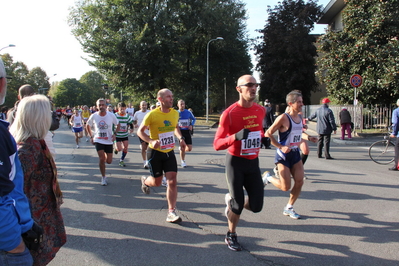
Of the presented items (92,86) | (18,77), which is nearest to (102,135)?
(18,77)

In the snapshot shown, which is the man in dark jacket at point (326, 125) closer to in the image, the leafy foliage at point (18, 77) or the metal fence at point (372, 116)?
the metal fence at point (372, 116)

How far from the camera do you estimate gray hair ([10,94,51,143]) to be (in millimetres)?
2186

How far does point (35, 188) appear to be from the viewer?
2246 mm

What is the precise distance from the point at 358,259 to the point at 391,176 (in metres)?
5.13

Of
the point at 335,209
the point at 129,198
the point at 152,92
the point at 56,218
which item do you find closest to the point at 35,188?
the point at 56,218

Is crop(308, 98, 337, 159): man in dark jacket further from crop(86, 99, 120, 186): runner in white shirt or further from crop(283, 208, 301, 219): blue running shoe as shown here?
crop(86, 99, 120, 186): runner in white shirt

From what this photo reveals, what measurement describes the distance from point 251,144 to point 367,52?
1743 cm

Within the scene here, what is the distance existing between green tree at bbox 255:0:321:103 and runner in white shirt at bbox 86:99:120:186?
3048 cm

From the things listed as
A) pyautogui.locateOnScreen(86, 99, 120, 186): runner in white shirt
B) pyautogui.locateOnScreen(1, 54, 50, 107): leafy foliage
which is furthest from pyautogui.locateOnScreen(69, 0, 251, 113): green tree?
pyautogui.locateOnScreen(86, 99, 120, 186): runner in white shirt

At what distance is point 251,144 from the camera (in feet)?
12.0

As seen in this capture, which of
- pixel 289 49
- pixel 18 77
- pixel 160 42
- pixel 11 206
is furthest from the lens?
pixel 18 77

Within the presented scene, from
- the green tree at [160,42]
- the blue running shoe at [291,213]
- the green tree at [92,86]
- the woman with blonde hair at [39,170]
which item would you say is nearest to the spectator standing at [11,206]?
the woman with blonde hair at [39,170]

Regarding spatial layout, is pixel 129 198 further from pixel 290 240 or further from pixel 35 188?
pixel 35 188

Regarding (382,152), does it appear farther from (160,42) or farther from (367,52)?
(160,42)
